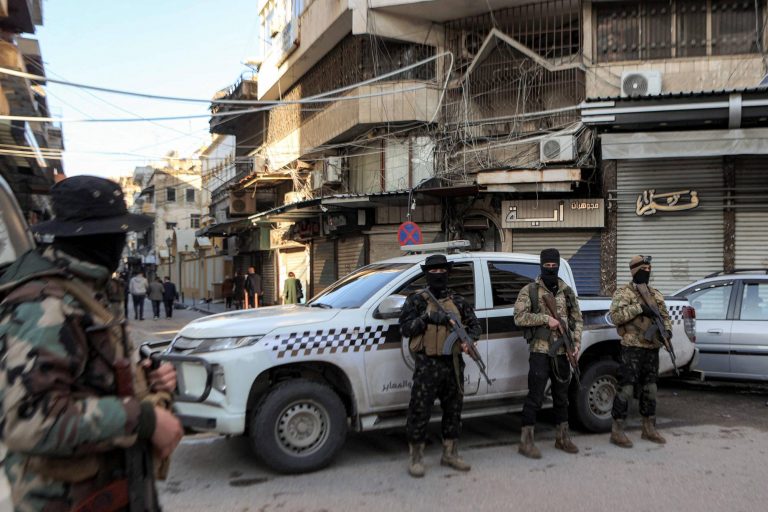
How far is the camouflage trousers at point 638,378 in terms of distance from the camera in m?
6.03

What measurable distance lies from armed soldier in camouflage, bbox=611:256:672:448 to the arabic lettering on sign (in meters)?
8.48

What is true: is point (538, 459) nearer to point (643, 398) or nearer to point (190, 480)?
point (643, 398)

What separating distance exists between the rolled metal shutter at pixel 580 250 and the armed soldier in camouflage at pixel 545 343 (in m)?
8.98

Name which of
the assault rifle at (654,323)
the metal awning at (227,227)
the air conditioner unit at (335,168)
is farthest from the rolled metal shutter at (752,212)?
the metal awning at (227,227)

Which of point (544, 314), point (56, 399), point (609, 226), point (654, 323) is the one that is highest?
point (609, 226)

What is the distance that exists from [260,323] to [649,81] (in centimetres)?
1218

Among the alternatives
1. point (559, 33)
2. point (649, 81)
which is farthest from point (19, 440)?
point (559, 33)

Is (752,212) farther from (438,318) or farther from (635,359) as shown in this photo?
(438,318)

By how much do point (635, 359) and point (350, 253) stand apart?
1363cm

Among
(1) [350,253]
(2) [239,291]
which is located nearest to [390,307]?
(1) [350,253]

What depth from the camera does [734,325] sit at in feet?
26.9

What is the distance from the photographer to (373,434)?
648cm

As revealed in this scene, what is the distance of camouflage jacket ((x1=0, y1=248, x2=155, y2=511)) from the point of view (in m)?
1.67

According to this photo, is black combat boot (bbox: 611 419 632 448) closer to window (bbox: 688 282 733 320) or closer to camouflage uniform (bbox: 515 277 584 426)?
camouflage uniform (bbox: 515 277 584 426)
